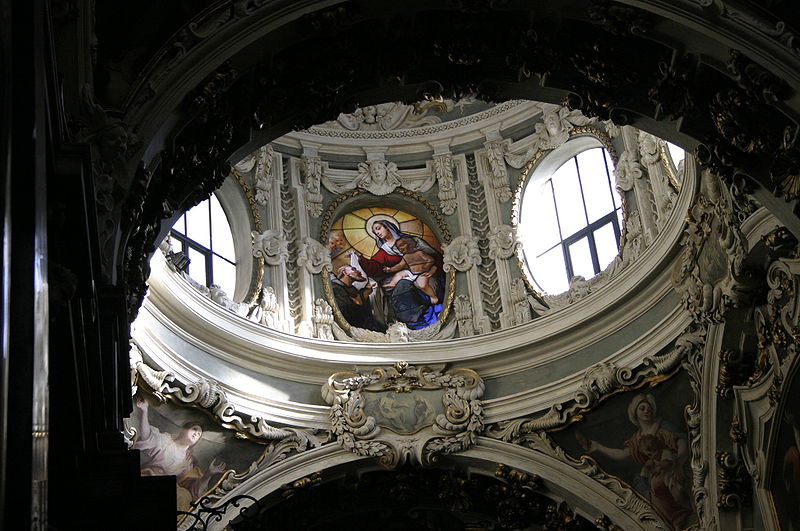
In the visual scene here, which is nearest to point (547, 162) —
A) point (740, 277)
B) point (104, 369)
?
point (740, 277)

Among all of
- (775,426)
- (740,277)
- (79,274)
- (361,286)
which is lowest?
(79,274)

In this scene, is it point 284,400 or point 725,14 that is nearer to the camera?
point 725,14

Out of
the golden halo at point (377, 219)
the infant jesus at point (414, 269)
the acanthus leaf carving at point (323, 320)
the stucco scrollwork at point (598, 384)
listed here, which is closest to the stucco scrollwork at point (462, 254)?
the infant jesus at point (414, 269)

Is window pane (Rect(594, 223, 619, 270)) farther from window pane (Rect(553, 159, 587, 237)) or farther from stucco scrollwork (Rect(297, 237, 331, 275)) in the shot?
stucco scrollwork (Rect(297, 237, 331, 275))

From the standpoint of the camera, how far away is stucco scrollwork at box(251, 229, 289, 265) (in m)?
16.0

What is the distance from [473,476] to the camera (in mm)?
14766

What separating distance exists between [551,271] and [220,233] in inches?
175

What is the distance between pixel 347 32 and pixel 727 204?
14.5 ft

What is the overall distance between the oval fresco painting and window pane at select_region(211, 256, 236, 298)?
144 centimetres

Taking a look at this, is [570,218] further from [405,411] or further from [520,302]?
[405,411]

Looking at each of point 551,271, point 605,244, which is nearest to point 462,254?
point 551,271

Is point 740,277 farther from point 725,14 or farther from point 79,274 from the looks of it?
point 79,274

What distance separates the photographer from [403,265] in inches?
667

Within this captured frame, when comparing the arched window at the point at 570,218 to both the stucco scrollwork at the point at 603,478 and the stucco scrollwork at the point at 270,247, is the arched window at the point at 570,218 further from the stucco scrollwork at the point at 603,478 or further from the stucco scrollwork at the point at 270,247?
the stucco scrollwork at the point at 270,247
